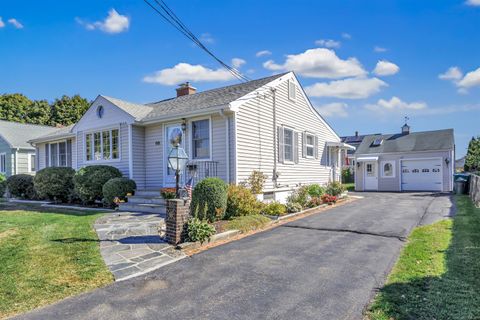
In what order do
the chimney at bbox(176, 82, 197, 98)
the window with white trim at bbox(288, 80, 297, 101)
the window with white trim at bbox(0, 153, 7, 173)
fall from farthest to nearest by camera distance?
the window with white trim at bbox(0, 153, 7, 173), the chimney at bbox(176, 82, 197, 98), the window with white trim at bbox(288, 80, 297, 101)

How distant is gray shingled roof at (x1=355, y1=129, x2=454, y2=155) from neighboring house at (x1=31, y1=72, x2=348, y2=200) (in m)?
8.12

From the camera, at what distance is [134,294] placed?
13.3ft

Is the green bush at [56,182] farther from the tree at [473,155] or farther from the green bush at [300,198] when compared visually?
the tree at [473,155]

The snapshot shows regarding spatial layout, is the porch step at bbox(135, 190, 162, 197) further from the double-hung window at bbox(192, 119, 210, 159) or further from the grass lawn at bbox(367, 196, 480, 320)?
the grass lawn at bbox(367, 196, 480, 320)

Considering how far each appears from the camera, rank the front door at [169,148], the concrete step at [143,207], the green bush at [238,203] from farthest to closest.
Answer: the front door at [169,148] → the concrete step at [143,207] → the green bush at [238,203]

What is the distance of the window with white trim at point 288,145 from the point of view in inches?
534

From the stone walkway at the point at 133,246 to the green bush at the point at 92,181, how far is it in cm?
346

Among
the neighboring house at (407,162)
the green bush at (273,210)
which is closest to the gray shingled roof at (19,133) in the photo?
the green bush at (273,210)

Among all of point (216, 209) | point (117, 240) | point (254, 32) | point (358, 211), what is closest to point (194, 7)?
point (254, 32)

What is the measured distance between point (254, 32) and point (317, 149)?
6.92m

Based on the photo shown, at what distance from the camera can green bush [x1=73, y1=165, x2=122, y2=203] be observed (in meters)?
12.4

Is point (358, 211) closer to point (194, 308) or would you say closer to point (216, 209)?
point (216, 209)

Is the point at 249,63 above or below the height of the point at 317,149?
above

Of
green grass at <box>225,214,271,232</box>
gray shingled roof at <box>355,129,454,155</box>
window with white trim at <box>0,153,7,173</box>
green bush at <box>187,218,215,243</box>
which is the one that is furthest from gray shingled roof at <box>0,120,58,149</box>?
gray shingled roof at <box>355,129,454,155</box>
